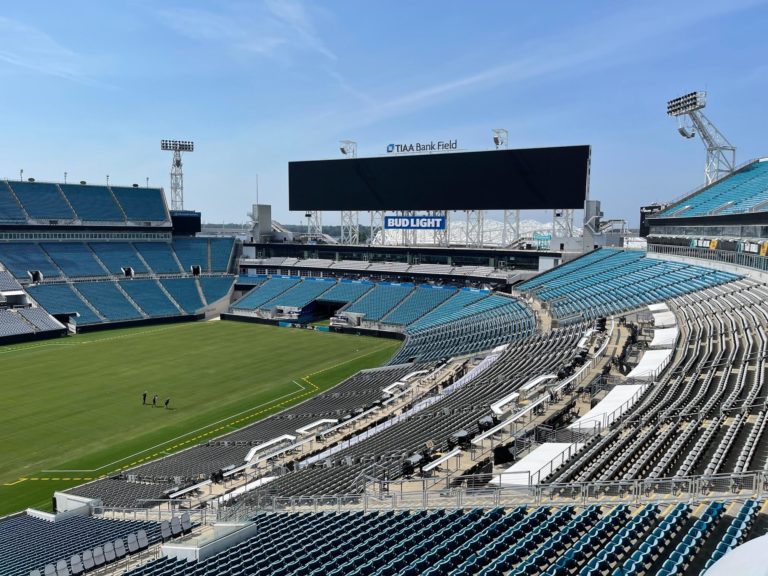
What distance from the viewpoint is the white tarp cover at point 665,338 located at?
1012 inches

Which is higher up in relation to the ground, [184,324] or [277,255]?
[277,255]

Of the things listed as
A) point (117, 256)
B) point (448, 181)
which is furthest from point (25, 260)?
point (448, 181)

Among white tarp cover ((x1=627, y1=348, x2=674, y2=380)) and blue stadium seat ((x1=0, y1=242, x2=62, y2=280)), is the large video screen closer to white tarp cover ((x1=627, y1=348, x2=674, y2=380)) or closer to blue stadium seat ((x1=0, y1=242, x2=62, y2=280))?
blue stadium seat ((x1=0, y1=242, x2=62, y2=280))

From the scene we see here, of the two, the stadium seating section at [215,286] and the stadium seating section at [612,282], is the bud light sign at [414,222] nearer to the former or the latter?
the stadium seating section at [612,282]

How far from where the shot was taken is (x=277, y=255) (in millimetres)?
77812

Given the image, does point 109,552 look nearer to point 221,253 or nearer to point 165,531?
point 165,531

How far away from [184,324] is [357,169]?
25.6 m

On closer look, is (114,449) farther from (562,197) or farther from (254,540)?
(562,197)

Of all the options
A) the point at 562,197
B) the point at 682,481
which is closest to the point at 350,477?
the point at 682,481

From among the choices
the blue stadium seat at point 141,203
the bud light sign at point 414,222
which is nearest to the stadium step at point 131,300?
the blue stadium seat at point 141,203

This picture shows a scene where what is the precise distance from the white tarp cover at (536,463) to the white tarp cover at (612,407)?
5.83 ft

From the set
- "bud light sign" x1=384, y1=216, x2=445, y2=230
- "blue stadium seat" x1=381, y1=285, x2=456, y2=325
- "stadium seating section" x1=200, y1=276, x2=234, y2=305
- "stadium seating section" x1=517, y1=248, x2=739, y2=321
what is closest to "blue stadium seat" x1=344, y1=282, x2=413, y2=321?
"blue stadium seat" x1=381, y1=285, x2=456, y2=325

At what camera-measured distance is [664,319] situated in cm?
2989

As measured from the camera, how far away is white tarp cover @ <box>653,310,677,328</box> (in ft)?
95.3
